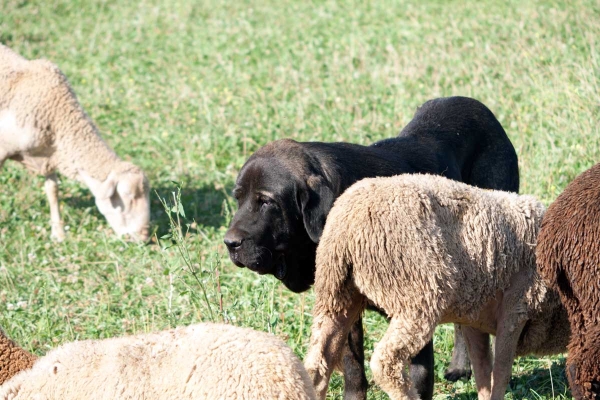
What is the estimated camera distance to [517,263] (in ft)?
13.1

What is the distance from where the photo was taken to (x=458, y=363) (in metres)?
5.39

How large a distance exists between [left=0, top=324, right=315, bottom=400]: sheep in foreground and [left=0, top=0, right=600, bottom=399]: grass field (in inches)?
53.4

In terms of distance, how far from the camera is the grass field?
5.90 m

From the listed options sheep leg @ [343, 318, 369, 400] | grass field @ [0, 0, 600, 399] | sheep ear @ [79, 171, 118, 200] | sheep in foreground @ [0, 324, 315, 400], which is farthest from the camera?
sheep ear @ [79, 171, 118, 200]

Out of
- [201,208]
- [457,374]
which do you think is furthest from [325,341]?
[201,208]

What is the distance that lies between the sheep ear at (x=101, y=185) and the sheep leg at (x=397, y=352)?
644 centimetres

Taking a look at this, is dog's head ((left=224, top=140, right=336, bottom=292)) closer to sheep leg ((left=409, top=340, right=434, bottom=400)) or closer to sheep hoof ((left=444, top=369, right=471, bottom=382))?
sheep leg ((left=409, top=340, right=434, bottom=400))

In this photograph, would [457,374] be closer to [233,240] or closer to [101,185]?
[233,240]

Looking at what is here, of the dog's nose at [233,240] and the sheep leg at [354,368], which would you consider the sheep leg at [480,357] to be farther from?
the dog's nose at [233,240]

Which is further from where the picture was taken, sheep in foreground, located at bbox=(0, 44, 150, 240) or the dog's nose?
sheep in foreground, located at bbox=(0, 44, 150, 240)

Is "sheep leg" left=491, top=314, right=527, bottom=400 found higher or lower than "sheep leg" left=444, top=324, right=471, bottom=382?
higher

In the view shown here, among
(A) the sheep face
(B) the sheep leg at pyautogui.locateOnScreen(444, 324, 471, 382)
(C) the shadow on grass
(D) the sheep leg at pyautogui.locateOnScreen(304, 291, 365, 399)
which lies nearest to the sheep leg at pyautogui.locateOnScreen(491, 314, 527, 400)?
(D) the sheep leg at pyautogui.locateOnScreen(304, 291, 365, 399)

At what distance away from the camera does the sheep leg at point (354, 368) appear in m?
4.59

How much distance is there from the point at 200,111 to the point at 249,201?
7229 mm
